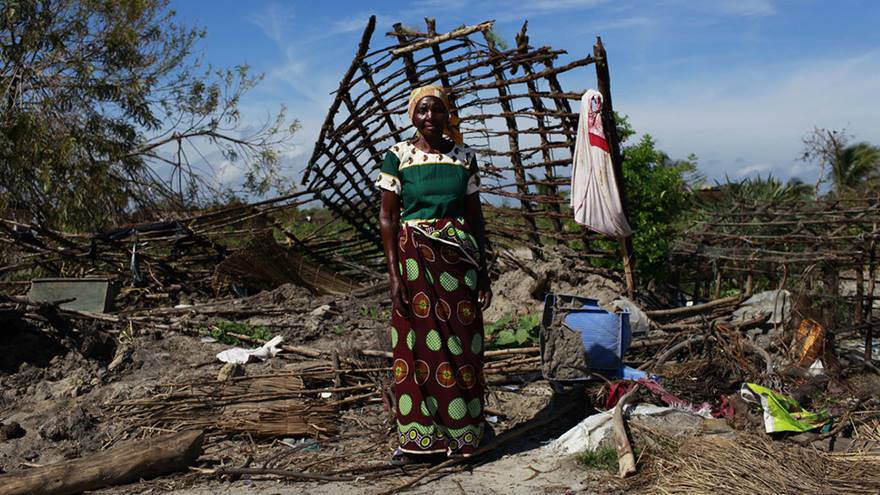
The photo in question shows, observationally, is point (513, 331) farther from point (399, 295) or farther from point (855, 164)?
point (855, 164)

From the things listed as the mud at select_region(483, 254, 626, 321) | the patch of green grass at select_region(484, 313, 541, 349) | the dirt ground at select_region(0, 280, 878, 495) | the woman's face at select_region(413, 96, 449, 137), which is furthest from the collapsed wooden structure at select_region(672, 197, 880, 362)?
the woman's face at select_region(413, 96, 449, 137)

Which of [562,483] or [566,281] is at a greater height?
[566,281]

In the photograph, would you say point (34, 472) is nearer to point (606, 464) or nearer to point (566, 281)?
point (606, 464)

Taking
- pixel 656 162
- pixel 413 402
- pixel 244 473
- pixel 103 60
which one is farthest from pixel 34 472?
pixel 103 60

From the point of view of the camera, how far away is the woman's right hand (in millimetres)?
3879

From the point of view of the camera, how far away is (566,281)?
278 inches

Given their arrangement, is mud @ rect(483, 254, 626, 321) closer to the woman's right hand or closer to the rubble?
the rubble

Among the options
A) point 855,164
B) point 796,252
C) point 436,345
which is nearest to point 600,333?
point 436,345

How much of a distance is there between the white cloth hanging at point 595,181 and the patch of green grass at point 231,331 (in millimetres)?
2659

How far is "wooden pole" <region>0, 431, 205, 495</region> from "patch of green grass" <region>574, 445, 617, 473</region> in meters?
1.91

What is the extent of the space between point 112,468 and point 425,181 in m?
2.00

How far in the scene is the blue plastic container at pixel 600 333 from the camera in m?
4.60

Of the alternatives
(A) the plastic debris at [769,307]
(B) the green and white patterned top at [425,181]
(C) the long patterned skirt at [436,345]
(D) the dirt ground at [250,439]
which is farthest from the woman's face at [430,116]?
(A) the plastic debris at [769,307]

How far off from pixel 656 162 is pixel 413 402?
405 cm
